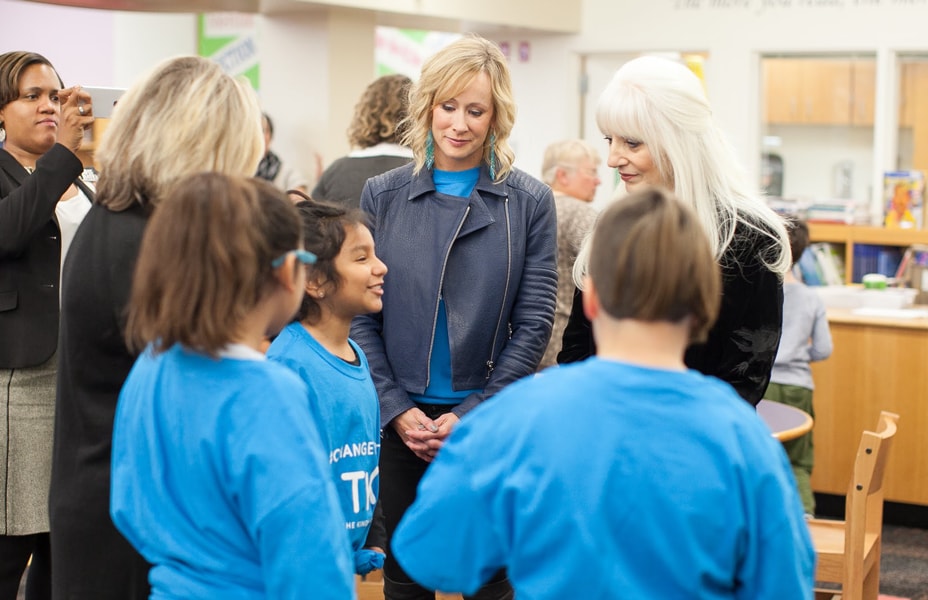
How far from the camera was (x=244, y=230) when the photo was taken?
143 centimetres

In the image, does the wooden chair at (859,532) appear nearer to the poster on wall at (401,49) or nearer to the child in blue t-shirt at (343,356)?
the child in blue t-shirt at (343,356)

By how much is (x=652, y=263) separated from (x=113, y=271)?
859 mm

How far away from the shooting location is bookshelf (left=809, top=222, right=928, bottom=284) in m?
6.67

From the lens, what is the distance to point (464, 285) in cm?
242

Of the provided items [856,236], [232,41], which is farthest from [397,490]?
[232,41]

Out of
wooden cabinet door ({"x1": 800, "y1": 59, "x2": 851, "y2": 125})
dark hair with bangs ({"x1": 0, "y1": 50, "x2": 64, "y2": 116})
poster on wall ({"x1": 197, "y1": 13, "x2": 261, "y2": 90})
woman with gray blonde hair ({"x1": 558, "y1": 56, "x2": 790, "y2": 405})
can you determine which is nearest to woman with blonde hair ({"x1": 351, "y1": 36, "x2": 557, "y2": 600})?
woman with gray blonde hair ({"x1": 558, "y1": 56, "x2": 790, "y2": 405})

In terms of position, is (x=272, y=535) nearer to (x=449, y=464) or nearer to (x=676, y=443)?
(x=449, y=464)

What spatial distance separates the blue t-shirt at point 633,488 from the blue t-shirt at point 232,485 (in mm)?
201

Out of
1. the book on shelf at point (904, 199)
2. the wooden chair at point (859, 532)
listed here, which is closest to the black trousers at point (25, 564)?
the wooden chair at point (859, 532)

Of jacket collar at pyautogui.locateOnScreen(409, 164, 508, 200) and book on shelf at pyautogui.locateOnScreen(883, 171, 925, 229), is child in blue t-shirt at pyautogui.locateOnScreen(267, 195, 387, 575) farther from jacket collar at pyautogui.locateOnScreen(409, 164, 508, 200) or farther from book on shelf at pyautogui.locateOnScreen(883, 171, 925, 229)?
book on shelf at pyautogui.locateOnScreen(883, 171, 925, 229)

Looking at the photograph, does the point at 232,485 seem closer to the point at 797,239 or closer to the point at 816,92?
the point at 797,239

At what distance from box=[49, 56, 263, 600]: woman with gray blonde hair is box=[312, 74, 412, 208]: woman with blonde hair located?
6.53ft

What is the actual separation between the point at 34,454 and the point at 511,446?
1514 mm

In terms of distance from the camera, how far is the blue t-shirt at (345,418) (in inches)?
Result: 76.6
